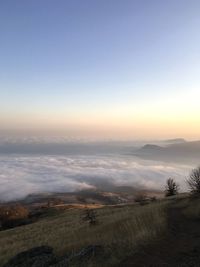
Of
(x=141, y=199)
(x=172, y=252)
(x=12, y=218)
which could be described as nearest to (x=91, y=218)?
(x=172, y=252)

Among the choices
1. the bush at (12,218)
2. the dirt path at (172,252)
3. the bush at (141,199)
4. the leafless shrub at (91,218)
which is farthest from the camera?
the bush at (12,218)

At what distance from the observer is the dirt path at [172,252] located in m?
9.38

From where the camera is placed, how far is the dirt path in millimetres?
9375

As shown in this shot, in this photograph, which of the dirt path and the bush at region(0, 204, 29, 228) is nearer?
the dirt path

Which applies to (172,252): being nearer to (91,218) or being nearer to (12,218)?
(91,218)

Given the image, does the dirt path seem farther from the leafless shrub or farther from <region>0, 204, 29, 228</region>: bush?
<region>0, 204, 29, 228</region>: bush

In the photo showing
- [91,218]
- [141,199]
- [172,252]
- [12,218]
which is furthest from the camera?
[141,199]

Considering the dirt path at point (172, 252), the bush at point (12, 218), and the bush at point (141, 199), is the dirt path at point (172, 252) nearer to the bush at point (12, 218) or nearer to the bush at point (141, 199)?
the bush at point (141, 199)

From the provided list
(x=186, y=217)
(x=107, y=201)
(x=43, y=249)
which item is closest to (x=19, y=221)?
(x=186, y=217)

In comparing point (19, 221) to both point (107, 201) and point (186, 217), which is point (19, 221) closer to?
point (186, 217)

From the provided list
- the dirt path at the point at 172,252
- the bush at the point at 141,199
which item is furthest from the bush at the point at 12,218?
the dirt path at the point at 172,252

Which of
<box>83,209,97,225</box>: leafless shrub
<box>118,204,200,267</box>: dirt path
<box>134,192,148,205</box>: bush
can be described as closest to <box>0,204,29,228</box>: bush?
<box>134,192,148,205</box>: bush

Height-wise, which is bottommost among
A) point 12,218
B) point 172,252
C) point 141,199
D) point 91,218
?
point 12,218

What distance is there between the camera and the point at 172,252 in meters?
10.7
